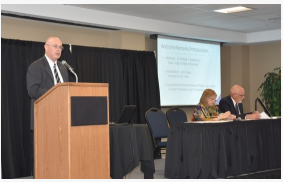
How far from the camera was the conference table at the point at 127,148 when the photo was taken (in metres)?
4.92

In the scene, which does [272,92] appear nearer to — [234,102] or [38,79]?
[234,102]

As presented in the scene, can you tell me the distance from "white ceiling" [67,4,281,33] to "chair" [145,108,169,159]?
1.84 metres

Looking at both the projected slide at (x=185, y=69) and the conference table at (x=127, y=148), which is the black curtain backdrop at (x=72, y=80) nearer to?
the projected slide at (x=185, y=69)

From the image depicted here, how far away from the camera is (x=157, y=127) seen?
283 inches

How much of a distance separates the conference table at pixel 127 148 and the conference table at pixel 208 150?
1.65ft

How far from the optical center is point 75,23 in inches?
324

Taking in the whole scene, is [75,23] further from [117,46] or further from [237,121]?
[237,121]

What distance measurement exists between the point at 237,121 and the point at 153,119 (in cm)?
148

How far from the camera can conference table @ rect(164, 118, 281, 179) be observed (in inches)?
226

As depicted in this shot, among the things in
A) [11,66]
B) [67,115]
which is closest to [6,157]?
[11,66]

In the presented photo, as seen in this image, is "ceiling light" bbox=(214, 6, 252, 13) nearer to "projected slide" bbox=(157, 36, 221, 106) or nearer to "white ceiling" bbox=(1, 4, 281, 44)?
"white ceiling" bbox=(1, 4, 281, 44)

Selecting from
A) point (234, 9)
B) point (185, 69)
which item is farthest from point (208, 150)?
point (185, 69)

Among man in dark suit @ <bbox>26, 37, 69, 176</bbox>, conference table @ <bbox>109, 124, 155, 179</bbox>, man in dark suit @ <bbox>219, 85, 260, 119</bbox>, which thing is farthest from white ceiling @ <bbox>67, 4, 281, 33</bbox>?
man in dark suit @ <bbox>26, 37, 69, 176</bbox>

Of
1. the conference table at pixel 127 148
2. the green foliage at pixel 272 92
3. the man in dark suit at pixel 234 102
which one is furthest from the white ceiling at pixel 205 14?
the conference table at pixel 127 148
